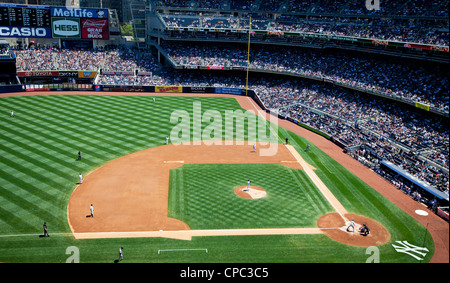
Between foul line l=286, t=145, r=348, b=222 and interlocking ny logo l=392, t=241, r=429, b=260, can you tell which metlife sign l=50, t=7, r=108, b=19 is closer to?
foul line l=286, t=145, r=348, b=222

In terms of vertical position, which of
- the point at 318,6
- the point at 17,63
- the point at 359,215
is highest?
the point at 318,6

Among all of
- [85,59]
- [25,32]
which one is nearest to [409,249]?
[85,59]

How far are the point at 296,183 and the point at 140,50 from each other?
2127 inches

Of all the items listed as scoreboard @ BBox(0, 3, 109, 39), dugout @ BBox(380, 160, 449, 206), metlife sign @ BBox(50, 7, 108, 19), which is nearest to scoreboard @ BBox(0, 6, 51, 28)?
scoreboard @ BBox(0, 3, 109, 39)

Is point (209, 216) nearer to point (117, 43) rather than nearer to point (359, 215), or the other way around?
point (359, 215)

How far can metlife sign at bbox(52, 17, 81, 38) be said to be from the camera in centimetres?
A: 6581

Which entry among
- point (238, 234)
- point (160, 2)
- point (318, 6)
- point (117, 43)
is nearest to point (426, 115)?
point (238, 234)

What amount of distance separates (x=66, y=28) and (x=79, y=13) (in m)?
3.56

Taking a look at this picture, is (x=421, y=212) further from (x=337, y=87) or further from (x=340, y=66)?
(x=340, y=66)

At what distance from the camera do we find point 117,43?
7319 cm

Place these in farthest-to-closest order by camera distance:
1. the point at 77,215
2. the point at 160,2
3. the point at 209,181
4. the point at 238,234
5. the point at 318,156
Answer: the point at 160,2 < the point at 318,156 < the point at 209,181 < the point at 77,215 < the point at 238,234

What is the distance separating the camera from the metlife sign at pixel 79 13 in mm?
64938

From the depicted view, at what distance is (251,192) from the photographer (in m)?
27.5

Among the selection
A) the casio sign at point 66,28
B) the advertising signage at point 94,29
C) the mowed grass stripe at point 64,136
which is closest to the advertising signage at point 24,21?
the casio sign at point 66,28
